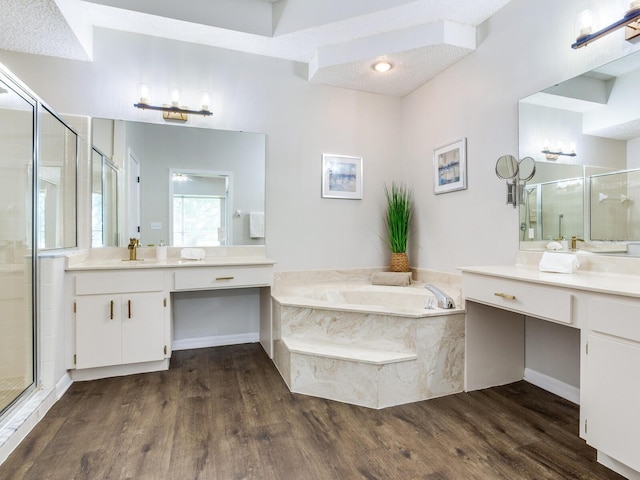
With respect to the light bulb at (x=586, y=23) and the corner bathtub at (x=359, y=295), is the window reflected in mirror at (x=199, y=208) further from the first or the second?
the light bulb at (x=586, y=23)

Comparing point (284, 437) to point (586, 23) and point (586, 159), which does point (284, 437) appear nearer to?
point (586, 159)

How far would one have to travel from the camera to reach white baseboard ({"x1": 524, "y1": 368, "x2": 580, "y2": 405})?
2.06 metres

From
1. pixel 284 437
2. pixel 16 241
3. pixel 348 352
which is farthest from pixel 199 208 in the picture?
pixel 284 437

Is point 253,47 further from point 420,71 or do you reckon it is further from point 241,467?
point 241,467

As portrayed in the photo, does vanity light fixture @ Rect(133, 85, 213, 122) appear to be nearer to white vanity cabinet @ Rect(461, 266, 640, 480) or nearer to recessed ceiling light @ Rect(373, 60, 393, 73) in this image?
recessed ceiling light @ Rect(373, 60, 393, 73)

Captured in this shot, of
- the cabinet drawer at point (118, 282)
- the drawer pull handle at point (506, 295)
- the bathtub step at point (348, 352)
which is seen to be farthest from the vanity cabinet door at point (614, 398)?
the cabinet drawer at point (118, 282)

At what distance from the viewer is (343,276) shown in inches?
134

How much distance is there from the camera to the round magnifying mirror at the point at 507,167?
2.33 meters

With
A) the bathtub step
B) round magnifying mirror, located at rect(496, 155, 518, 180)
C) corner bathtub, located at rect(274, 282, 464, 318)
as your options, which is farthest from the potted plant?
the bathtub step

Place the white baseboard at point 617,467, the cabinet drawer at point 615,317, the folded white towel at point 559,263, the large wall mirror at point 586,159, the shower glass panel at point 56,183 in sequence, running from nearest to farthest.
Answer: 1. the cabinet drawer at point 615,317
2. the white baseboard at point 617,467
3. the large wall mirror at point 586,159
4. the folded white towel at point 559,263
5. the shower glass panel at point 56,183

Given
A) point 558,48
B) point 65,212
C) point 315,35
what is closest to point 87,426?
point 65,212

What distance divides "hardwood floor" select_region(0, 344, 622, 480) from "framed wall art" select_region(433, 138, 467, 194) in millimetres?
1577

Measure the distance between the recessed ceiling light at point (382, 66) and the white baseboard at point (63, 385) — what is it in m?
3.23

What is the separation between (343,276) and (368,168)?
1.13m
